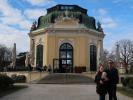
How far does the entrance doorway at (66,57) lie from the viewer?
70162mm

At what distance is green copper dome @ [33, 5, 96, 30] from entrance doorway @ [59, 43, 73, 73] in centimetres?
497

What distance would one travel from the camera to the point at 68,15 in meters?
72.4

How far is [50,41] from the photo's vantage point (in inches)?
2800

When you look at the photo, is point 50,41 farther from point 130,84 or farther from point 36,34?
point 130,84

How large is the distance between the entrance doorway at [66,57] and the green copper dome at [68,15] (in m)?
4.97

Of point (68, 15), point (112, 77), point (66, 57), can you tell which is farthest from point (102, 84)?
point (68, 15)

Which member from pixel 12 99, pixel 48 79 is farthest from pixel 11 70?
pixel 12 99

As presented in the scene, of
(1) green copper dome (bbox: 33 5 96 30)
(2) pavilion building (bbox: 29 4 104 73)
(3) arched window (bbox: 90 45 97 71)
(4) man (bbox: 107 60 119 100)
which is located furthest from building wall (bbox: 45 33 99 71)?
(4) man (bbox: 107 60 119 100)

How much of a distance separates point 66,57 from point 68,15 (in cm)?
776

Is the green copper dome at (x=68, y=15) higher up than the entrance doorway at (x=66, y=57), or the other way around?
the green copper dome at (x=68, y=15)

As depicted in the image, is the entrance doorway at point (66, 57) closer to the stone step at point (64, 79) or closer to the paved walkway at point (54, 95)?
the stone step at point (64, 79)

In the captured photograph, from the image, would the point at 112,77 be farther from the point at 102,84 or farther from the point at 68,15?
the point at 68,15

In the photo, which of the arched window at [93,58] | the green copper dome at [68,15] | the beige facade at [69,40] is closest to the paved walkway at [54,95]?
the beige facade at [69,40]

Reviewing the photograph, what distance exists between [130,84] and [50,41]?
4002cm
